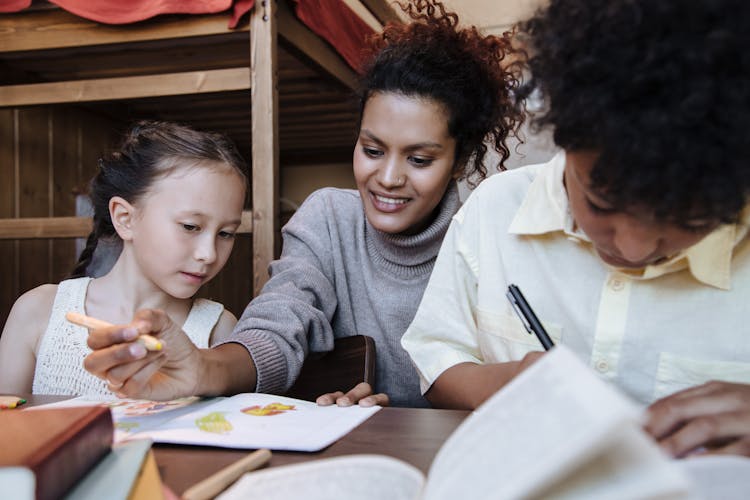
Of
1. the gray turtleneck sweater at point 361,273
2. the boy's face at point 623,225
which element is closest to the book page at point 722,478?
the boy's face at point 623,225

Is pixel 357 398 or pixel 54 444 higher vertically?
pixel 54 444

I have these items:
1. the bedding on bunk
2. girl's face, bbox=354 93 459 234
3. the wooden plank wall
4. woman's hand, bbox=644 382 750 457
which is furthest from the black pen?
the wooden plank wall

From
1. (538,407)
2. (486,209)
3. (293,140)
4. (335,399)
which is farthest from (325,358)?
(293,140)

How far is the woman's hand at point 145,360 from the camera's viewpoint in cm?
65

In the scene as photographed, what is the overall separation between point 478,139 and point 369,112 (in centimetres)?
23

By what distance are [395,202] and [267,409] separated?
59 centimetres

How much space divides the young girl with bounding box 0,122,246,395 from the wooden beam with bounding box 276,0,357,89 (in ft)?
1.64

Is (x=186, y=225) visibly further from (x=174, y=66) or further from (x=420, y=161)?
(x=174, y=66)

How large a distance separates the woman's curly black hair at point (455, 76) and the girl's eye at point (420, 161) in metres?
0.07

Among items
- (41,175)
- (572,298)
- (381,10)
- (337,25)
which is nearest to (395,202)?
(572,298)

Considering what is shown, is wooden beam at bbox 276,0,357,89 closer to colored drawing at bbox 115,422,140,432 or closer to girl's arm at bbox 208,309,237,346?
girl's arm at bbox 208,309,237,346

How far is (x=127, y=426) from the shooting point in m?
0.63

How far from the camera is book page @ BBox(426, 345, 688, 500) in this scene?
233 millimetres

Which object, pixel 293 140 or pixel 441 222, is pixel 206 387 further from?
pixel 293 140
